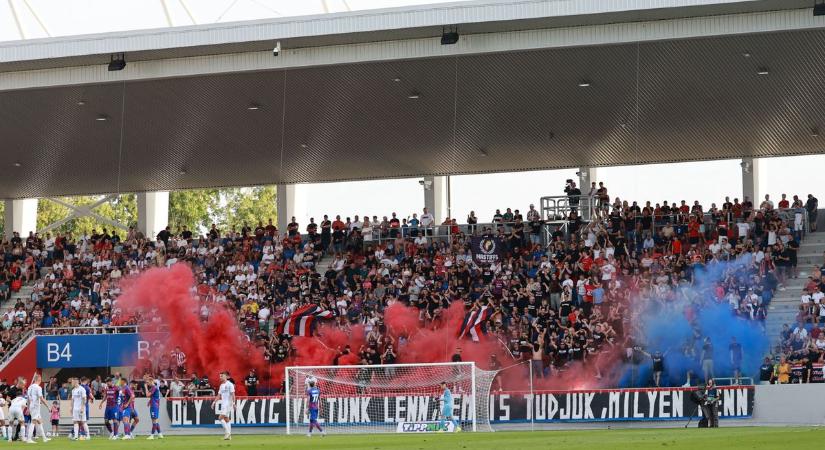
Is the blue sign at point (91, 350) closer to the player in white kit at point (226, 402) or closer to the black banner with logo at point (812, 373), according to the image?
the player in white kit at point (226, 402)

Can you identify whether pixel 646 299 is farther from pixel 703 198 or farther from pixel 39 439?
pixel 703 198

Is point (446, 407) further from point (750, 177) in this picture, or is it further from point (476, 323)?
point (750, 177)

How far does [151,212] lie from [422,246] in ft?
48.1

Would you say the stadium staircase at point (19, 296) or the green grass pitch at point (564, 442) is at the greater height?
the stadium staircase at point (19, 296)

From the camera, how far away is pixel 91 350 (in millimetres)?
36219

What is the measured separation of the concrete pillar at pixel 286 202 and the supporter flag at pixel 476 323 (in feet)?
49.7

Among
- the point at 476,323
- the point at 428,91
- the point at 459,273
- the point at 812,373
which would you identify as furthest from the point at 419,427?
the point at 428,91

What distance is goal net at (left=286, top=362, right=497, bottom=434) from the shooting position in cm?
2900

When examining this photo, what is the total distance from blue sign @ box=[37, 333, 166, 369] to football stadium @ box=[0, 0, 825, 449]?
0.08m

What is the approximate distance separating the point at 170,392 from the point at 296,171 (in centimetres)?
1313

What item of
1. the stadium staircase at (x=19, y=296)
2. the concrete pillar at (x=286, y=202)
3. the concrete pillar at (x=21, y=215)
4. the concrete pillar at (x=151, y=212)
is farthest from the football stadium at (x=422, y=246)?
the concrete pillar at (x=21, y=215)

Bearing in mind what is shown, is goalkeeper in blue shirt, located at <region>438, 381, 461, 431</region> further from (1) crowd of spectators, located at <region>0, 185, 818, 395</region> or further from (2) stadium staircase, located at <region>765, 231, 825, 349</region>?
(2) stadium staircase, located at <region>765, 231, 825, 349</region>

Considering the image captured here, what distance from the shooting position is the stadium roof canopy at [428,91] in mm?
29938

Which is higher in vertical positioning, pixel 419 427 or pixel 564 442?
pixel 564 442
